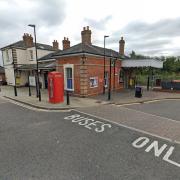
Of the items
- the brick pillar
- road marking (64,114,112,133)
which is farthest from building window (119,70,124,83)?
road marking (64,114,112,133)

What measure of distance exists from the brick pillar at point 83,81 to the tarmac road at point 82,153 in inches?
266

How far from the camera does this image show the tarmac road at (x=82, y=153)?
3590 millimetres

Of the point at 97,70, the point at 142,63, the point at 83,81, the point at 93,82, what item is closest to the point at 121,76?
the point at 142,63

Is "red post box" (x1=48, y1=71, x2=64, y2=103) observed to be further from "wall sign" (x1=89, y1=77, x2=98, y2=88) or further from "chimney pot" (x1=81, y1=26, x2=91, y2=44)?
"chimney pot" (x1=81, y1=26, x2=91, y2=44)

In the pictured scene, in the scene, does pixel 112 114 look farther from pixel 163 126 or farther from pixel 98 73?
pixel 98 73

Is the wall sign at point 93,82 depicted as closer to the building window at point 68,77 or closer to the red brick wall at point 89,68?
the red brick wall at point 89,68

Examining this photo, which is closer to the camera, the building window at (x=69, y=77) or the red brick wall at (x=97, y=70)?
the red brick wall at (x=97, y=70)

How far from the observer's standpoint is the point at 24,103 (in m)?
11.6

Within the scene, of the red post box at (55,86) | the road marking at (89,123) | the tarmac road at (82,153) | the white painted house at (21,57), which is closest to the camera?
the tarmac road at (82,153)

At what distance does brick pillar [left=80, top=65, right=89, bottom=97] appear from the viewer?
13.5 metres

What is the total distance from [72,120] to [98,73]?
8.34 m

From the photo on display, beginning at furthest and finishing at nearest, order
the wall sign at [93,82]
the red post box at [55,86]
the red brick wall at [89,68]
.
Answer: the wall sign at [93,82]
the red brick wall at [89,68]
the red post box at [55,86]

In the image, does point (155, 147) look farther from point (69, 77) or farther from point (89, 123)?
point (69, 77)

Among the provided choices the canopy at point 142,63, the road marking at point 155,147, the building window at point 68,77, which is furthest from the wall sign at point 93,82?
the road marking at point 155,147
